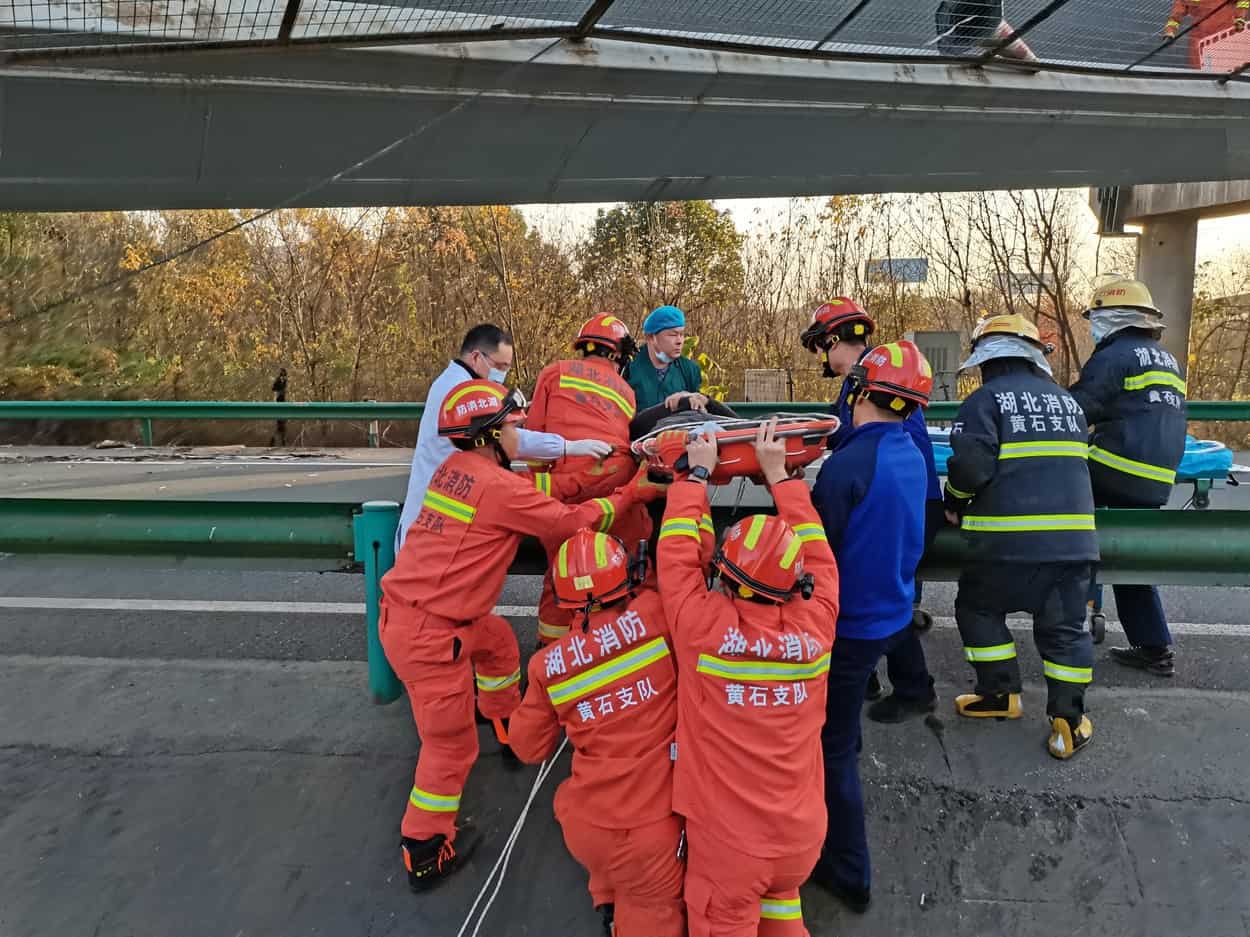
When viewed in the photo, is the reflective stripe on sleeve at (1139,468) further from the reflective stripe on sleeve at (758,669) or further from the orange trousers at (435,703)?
the orange trousers at (435,703)

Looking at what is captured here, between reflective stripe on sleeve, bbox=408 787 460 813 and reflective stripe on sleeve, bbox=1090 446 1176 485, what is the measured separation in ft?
10.9

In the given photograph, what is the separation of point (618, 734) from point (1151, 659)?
8.99 feet

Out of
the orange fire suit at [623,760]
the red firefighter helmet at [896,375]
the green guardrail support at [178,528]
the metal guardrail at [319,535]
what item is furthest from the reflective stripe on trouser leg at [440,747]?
the red firefighter helmet at [896,375]

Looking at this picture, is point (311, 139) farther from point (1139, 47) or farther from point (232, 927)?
point (1139, 47)

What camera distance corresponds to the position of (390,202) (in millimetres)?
5629

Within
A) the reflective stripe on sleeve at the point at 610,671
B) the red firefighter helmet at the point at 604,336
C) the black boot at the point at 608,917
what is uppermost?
the red firefighter helmet at the point at 604,336

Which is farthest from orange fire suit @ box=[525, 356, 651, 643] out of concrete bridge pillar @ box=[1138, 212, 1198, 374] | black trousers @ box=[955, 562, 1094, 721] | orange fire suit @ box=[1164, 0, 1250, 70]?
concrete bridge pillar @ box=[1138, 212, 1198, 374]

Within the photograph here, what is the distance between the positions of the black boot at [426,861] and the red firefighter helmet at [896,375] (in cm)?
202

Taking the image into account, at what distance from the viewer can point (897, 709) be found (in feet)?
10.0

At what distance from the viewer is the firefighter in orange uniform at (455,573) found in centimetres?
253

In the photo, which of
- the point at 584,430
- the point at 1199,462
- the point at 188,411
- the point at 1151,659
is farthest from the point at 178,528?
the point at 188,411

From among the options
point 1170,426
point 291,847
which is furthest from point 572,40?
point 291,847

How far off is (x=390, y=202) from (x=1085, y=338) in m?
16.4

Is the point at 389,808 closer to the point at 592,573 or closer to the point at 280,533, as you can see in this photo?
the point at 280,533
